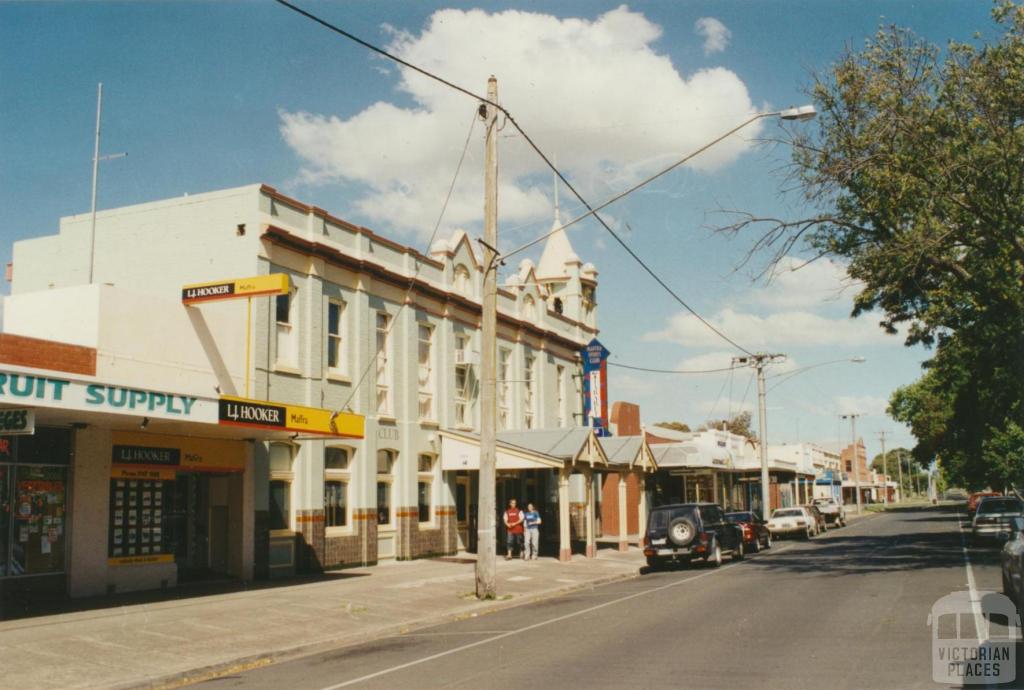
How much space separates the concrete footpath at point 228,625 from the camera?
11.0m

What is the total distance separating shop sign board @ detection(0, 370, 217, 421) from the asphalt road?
5.13 m

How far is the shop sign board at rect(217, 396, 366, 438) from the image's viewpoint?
16750 mm

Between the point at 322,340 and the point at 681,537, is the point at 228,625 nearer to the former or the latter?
the point at 322,340

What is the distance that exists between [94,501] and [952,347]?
97.6 ft

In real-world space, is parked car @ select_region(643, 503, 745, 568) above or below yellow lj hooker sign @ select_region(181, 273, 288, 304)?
below

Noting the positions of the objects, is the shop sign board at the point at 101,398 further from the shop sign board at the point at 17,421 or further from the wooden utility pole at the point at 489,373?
the wooden utility pole at the point at 489,373

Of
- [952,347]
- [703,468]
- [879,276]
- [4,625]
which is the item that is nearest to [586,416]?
[703,468]

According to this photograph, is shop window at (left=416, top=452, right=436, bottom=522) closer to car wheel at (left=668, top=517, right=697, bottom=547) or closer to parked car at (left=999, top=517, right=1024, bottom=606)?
car wheel at (left=668, top=517, right=697, bottom=547)

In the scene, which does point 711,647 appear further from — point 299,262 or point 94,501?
point 299,262

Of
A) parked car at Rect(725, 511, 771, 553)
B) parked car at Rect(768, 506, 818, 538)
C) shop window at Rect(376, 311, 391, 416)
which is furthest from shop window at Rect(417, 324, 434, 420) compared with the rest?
parked car at Rect(768, 506, 818, 538)

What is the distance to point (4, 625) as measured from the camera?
13781mm

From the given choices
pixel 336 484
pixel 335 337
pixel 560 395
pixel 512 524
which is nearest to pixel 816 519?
pixel 560 395

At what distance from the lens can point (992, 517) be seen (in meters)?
29.5
